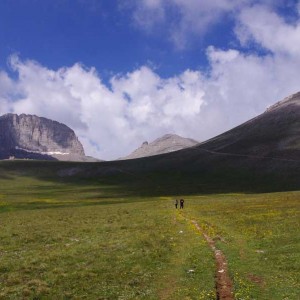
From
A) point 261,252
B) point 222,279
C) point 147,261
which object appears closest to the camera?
point 222,279

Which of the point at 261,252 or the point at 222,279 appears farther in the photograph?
the point at 261,252

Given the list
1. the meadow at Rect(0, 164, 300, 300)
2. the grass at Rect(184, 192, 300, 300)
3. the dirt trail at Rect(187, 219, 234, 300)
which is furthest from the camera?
the meadow at Rect(0, 164, 300, 300)

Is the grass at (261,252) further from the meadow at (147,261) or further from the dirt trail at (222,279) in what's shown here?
the dirt trail at (222,279)

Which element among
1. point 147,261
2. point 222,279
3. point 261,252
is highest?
point 261,252

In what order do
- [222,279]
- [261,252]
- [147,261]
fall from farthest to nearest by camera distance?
[261,252] → [147,261] → [222,279]

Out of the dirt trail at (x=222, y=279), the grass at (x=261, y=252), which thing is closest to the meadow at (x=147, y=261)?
the grass at (x=261, y=252)

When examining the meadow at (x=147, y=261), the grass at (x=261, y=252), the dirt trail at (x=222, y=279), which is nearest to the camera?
the dirt trail at (x=222, y=279)

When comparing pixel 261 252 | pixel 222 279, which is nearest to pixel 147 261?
pixel 222 279

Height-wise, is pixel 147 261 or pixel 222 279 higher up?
pixel 222 279

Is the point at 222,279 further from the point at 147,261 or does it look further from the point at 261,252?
the point at 261,252

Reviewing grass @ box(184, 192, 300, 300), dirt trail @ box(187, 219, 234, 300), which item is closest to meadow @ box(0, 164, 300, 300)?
grass @ box(184, 192, 300, 300)

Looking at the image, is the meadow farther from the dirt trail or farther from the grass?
the dirt trail

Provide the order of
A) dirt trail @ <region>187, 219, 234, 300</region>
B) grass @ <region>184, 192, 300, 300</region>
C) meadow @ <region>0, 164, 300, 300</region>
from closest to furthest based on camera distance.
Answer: dirt trail @ <region>187, 219, 234, 300</region>
grass @ <region>184, 192, 300, 300</region>
meadow @ <region>0, 164, 300, 300</region>

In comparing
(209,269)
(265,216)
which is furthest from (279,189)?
(209,269)
